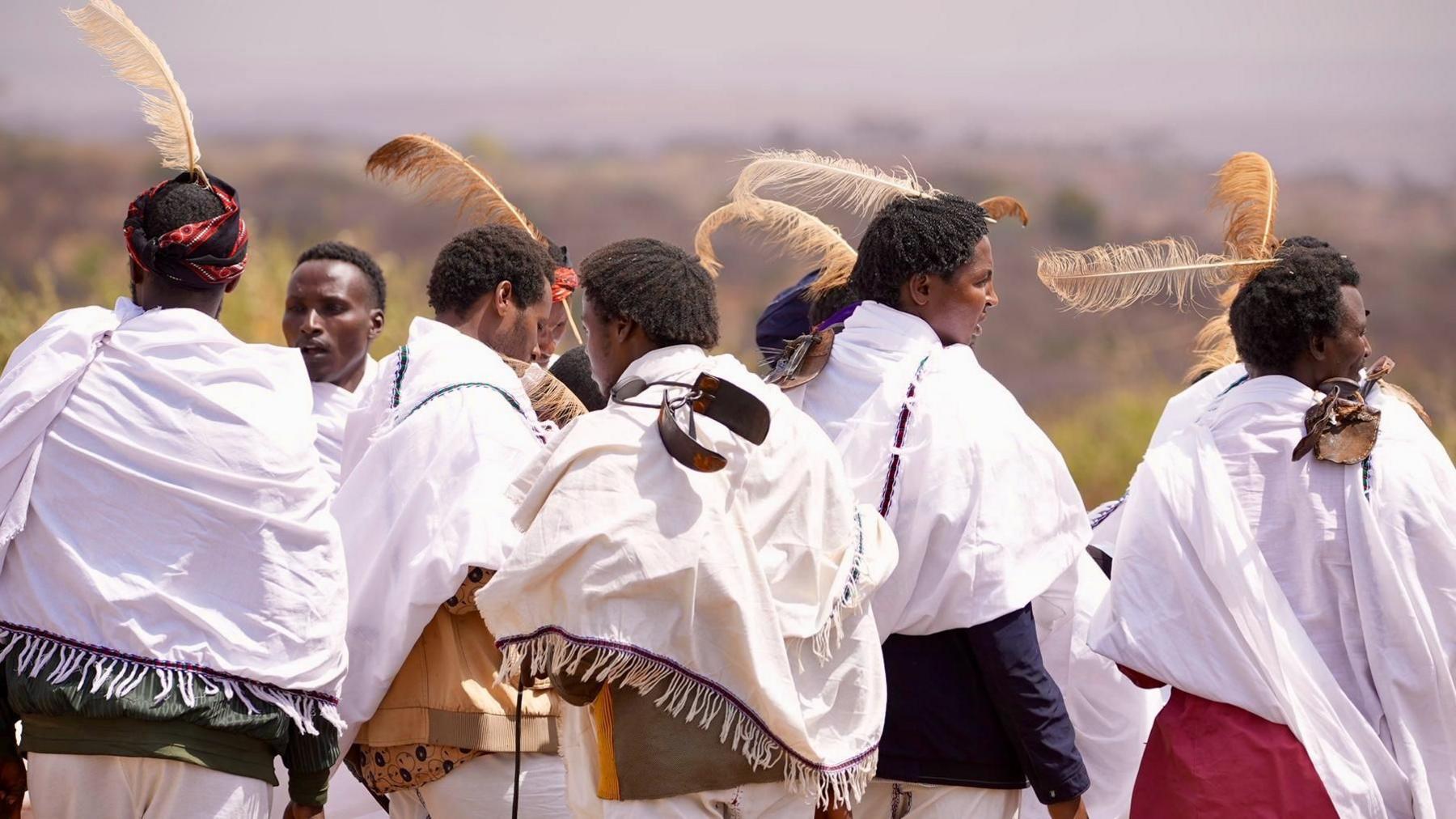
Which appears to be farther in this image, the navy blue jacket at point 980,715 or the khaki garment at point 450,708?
the khaki garment at point 450,708

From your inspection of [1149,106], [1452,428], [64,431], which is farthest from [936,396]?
[1149,106]

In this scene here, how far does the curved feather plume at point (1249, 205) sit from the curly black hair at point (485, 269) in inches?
76.6

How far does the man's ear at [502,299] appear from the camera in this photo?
4477 millimetres

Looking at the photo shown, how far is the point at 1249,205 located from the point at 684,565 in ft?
7.07

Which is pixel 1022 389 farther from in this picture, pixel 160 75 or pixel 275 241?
pixel 160 75

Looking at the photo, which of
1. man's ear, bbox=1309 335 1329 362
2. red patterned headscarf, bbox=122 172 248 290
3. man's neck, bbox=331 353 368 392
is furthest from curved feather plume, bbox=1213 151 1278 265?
man's neck, bbox=331 353 368 392

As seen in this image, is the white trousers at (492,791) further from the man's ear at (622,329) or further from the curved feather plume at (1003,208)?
the curved feather plume at (1003,208)

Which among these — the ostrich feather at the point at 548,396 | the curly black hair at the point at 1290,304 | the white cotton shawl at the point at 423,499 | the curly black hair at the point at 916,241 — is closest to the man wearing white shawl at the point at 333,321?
the ostrich feather at the point at 548,396

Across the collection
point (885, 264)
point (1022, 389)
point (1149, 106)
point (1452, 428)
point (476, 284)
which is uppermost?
point (885, 264)

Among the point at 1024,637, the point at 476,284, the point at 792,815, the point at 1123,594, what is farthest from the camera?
the point at 476,284

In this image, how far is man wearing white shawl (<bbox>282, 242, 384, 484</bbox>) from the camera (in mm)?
5805

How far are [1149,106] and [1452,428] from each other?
4.05 meters

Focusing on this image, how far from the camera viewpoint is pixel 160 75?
13.1 feet

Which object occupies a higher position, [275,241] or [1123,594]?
[1123,594]
